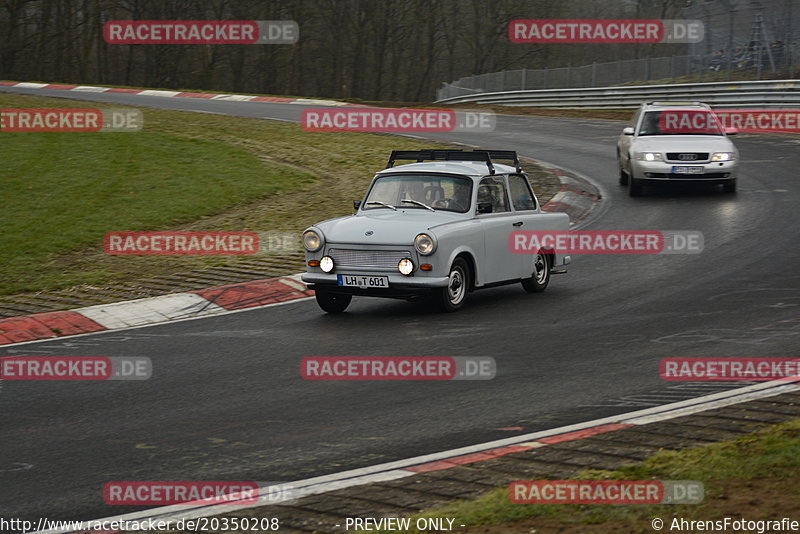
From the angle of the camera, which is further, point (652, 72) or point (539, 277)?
point (652, 72)

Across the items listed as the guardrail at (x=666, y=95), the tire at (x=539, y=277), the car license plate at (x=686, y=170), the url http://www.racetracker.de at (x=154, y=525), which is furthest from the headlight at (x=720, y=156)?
the url http://www.racetracker.de at (x=154, y=525)

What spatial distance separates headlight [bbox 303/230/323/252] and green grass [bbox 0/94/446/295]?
346 cm

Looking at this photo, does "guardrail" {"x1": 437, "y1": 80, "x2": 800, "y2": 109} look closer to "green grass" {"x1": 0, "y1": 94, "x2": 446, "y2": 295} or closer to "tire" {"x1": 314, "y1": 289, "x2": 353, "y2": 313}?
"green grass" {"x1": 0, "y1": 94, "x2": 446, "y2": 295}

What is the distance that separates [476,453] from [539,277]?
20.0ft

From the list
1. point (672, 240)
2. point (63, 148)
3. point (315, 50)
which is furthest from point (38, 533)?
point (315, 50)

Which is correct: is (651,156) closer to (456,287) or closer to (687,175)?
(687,175)

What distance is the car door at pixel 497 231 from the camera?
1124 cm

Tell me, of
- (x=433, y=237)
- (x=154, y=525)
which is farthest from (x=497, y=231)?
(x=154, y=525)

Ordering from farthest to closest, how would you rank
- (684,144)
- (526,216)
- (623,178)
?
(623,178) → (684,144) → (526,216)

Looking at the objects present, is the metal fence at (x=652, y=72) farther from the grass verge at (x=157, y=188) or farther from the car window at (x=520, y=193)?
the car window at (x=520, y=193)

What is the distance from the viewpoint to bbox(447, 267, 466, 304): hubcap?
10.8m

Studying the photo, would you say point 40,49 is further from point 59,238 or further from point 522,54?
point 59,238

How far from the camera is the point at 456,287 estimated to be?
10.9 m

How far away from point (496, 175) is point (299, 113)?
2244 centimetres
